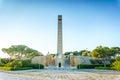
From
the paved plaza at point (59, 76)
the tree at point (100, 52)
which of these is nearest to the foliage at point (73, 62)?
the tree at point (100, 52)

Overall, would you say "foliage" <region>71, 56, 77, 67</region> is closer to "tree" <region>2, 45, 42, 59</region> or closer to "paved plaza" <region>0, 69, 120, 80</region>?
"tree" <region>2, 45, 42, 59</region>

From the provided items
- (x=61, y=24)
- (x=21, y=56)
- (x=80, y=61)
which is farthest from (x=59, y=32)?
(x=21, y=56)

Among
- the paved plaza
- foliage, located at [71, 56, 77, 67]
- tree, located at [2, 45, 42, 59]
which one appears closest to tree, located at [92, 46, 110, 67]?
foliage, located at [71, 56, 77, 67]

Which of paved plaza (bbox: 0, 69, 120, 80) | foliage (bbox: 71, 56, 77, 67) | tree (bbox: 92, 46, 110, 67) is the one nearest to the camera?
paved plaza (bbox: 0, 69, 120, 80)

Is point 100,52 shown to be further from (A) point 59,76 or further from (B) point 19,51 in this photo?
(A) point 59,76

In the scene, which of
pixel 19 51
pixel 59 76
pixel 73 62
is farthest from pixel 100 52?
pixel 59 76

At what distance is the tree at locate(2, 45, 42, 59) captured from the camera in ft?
139

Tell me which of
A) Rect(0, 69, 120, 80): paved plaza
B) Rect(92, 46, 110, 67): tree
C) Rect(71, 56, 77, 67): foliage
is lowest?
Rect(0, 69, 120, 80): paved plaza

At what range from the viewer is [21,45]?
4228cm

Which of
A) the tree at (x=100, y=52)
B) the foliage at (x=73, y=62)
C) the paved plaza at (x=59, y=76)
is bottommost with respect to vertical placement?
the paved plaza at (x=59, y=76)

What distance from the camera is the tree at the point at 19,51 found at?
139 feet

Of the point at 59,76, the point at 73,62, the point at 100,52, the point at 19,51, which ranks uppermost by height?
the point at 19,51

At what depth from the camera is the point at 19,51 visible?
42781 mm

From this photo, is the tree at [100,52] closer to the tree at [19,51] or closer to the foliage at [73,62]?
the foliage at [73,62]
